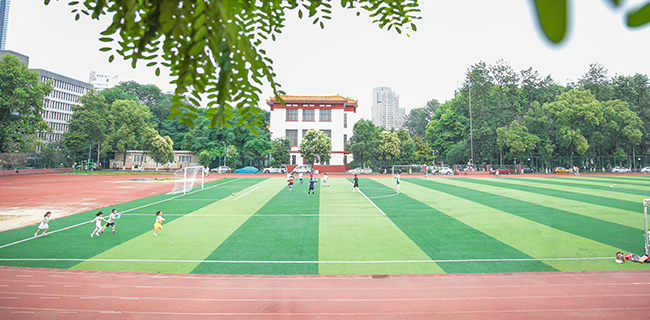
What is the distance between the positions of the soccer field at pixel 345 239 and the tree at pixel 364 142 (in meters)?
30.1

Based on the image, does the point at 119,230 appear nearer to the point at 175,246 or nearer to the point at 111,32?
the point at 175,246

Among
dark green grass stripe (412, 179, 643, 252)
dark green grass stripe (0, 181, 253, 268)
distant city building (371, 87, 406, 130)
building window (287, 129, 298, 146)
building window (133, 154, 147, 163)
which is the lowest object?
dark green grass stripe (0, 181, 253, 268)

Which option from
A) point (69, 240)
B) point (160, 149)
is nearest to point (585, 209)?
point (69, 240)

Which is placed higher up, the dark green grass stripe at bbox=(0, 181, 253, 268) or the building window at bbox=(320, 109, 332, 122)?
the building window at bbox=(320, 109, 332, 122)

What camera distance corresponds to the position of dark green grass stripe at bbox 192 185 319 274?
884cm

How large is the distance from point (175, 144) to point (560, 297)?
64364mm

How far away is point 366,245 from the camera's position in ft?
35.9

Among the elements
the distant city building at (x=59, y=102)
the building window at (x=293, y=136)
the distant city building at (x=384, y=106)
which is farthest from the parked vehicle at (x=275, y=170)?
the distant city building at (x=384, y=106)

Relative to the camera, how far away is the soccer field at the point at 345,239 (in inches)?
357

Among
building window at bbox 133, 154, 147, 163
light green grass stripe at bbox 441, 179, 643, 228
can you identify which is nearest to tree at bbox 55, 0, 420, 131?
light green grass stripe at bbox 441, 179, 643, 228

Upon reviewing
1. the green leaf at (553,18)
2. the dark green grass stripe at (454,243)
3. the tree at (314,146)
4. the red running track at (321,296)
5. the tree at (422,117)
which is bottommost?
the red running track at (321,296)

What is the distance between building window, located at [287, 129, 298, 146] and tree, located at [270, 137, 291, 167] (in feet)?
15.3

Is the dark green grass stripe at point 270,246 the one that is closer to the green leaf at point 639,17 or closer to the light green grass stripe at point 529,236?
the light green grass stripe at point 529,236

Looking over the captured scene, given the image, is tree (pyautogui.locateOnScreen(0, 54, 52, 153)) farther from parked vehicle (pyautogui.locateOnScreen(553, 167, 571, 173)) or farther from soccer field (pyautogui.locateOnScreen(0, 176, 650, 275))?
parked vehicle (pyautogui.locateOnScreen(553, 167, 571, 173))
